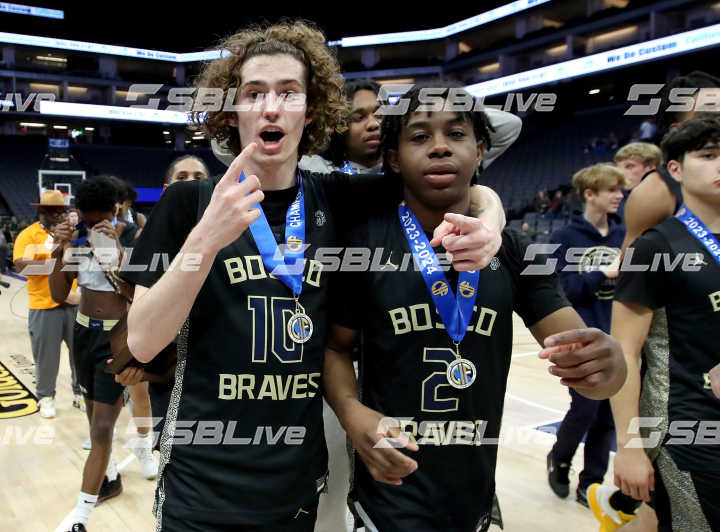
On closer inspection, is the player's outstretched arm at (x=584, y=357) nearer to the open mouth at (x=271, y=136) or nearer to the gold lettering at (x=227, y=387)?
the gold lettering at (x=227, y=387)

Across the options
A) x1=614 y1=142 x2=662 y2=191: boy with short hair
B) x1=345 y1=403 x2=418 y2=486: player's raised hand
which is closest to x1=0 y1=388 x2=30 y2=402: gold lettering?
x1=345 y1=403 x2=418 y2=486: player's raised hand

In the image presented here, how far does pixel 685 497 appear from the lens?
68.6 inches

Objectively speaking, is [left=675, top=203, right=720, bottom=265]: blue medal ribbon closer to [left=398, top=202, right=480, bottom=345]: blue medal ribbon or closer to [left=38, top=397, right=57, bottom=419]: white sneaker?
[left=398, top=202, right=480, bottom=345]: blue medal ribbon

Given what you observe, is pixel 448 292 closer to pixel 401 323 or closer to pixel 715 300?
pixel 401 323

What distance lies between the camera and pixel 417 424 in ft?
4.69

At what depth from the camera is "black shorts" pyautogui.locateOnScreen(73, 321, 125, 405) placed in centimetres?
297

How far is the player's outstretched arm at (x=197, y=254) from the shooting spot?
44.1 inches

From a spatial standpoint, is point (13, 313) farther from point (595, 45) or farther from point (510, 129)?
point (595, 45)

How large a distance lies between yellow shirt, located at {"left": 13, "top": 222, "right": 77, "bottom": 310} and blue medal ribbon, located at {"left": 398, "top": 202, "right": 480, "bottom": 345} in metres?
3.89

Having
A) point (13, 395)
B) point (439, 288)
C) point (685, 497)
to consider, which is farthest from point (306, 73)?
point (13, 395)

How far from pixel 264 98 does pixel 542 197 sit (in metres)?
16.3

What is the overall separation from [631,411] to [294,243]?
4.43 ft

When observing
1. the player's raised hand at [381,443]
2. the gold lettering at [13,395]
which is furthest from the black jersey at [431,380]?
the gold lettering at [13,395]

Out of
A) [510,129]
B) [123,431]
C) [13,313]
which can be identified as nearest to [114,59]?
[13,313]
